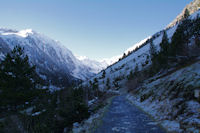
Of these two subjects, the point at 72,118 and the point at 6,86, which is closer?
the point at 72,118

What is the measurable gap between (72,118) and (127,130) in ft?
19.5

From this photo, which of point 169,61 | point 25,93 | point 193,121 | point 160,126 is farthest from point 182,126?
point 169,61

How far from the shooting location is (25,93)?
15.2m

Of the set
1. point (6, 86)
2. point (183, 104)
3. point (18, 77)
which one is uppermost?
point (18, 77)

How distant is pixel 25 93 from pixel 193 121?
61.6ft

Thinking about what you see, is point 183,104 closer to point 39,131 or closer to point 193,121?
point 193,121

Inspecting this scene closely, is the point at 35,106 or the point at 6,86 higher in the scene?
the point at 6,86

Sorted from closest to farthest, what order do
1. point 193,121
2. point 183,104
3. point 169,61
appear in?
point 193,121
point 183,104
point 169,61

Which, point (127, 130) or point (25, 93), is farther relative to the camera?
point (25, 93)

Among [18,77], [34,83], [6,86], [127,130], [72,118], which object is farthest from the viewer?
[34,83]

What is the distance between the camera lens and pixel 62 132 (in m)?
9.66

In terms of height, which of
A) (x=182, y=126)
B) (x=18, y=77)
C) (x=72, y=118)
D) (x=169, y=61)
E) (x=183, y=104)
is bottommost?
(x=72, y=118)

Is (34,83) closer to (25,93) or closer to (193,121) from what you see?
(25,93)

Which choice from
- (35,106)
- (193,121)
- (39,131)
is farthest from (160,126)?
(35,106)
